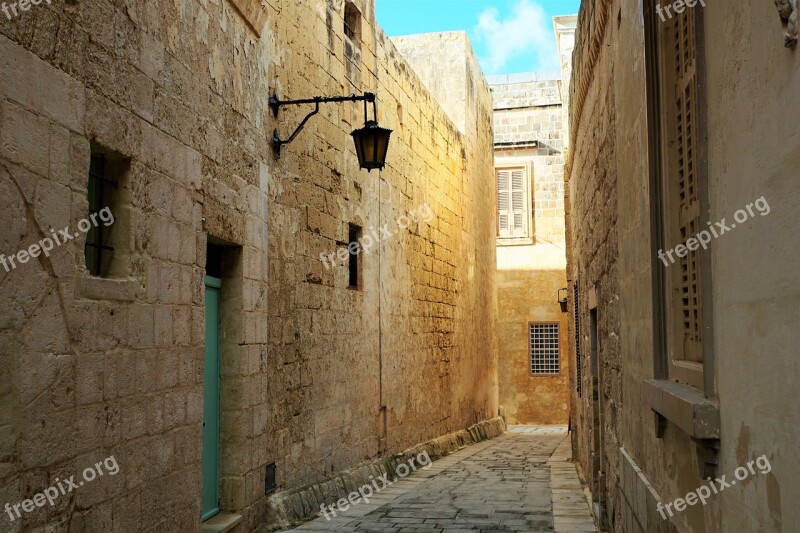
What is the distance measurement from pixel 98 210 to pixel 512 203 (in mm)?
18444

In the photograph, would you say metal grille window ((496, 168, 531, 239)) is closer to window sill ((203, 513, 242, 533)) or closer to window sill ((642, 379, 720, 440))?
window sill ((203, 513, 242, 533))

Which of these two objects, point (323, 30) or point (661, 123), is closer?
point (661, 123)

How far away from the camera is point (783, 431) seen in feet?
6.38

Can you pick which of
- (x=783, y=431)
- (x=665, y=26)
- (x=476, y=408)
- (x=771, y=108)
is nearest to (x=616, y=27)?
(x=665, y=26)

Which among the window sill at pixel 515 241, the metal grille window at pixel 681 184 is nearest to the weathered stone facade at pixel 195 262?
the metal grille window at pixel 681 184

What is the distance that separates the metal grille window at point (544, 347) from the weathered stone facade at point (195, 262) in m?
10.2

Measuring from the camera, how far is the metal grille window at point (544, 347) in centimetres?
2109

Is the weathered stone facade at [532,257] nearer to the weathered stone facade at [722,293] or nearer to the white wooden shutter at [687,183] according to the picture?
the weathered stone facade at [722,293]

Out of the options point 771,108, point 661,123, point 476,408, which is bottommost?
point 476,408

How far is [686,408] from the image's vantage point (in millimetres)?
2859

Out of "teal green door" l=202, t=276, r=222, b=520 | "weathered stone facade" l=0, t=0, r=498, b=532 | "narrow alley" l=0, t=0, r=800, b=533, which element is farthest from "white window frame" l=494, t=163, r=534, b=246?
"teal green door" l=202, t=276, r=222, b=520

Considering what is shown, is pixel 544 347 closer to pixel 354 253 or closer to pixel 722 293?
pixel 354 253

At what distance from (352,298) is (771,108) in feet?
22.5

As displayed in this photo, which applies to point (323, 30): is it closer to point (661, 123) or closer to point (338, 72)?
point (338, 72)
